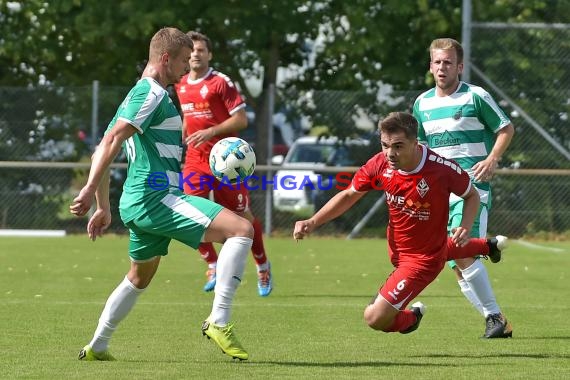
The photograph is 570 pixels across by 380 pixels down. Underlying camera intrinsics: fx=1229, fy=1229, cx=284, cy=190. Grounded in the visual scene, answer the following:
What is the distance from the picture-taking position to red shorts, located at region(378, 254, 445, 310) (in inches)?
283

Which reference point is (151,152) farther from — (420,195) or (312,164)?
(312,164)

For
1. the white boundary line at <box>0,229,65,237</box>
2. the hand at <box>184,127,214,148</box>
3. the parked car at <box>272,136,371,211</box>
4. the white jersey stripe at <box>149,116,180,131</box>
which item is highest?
the white jersey stripe at <box>149,116,180,131</box>

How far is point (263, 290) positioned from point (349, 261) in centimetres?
419

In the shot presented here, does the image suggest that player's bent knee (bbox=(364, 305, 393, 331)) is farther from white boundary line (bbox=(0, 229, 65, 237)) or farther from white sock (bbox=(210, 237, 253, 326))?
white boundary line (bbox=(0, 229, 65, 237))

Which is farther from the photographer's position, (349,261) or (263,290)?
(349,261)

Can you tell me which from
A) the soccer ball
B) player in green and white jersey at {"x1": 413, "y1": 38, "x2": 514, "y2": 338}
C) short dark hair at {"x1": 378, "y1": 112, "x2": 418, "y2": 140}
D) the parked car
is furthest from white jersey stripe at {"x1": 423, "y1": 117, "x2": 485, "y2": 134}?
the parked car

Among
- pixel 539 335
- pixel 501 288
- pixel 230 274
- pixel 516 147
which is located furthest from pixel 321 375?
pixel 516 147

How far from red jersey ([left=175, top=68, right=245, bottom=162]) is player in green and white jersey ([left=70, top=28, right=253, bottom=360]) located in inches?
172

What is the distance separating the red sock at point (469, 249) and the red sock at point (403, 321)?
0.61 m

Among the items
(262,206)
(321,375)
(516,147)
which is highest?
(321,375)

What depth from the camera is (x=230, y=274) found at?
267 inches

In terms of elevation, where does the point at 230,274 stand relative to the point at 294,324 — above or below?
above

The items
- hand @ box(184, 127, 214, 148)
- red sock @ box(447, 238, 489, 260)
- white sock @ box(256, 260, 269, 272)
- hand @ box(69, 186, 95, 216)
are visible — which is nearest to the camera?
hand @ box(69, 186, 95, 216)

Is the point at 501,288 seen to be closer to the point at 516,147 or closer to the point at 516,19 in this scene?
the point at 516,147
